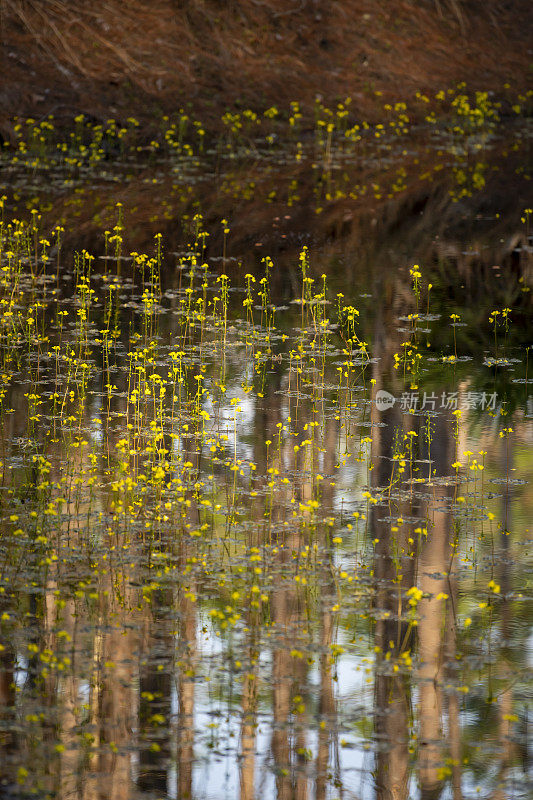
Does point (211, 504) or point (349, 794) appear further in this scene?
point (211, 504)

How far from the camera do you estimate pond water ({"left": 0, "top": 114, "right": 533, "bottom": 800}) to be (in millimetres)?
5539

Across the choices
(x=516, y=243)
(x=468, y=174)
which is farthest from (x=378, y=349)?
(x=468, y=174)

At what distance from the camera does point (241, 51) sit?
92.5ft

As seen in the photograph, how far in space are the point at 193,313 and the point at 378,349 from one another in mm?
1964

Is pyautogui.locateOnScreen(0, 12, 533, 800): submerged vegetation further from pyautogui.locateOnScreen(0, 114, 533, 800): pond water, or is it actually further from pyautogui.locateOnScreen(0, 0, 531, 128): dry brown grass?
pyautogui.locateOnScreen(0, 0, 531, 128): dry brown grass

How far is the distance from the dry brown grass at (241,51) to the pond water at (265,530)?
11575 mm

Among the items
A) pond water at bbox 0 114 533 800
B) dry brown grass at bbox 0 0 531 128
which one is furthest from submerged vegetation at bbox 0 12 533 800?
dry brown grass at bbox 0 0 531 128

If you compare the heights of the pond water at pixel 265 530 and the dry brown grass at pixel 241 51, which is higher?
the dry brown grass at pixel 241 51

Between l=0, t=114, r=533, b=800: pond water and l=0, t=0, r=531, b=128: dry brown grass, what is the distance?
11.6 m

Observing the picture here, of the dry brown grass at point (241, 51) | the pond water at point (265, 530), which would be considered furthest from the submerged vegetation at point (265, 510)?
the dry brown grass at point (241, 51)

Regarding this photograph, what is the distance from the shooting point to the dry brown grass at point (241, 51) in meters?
26.0

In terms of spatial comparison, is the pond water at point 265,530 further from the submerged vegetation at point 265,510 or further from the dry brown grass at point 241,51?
the dry brown grass at point 241,51

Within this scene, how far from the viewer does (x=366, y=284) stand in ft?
46.9

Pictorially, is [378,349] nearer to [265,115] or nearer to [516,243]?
[516,243]
